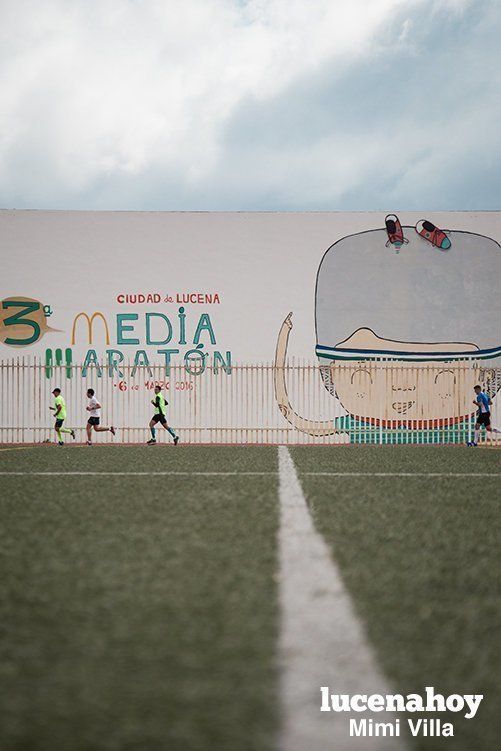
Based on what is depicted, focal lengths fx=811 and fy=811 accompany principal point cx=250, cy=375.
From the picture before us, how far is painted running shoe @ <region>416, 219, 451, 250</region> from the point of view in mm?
24547

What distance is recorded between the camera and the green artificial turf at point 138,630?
180cm

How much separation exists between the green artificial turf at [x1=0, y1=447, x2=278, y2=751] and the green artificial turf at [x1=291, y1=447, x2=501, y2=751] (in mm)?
369

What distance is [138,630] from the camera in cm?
258

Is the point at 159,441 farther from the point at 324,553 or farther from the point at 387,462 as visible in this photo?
the point at 324,553

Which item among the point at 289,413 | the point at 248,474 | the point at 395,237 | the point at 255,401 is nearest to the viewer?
the point at 248,474

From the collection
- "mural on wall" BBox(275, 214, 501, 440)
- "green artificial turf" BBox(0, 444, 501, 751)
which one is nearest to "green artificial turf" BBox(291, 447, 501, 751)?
"green artificial turf" BBox(0, 444, 501, 751)

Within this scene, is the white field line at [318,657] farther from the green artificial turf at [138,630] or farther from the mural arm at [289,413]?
the mural arm at [289,413]

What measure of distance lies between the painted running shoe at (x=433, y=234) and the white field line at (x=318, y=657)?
21.8m

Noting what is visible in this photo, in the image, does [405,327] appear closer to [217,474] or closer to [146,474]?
[217,474]

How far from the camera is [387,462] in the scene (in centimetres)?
1160

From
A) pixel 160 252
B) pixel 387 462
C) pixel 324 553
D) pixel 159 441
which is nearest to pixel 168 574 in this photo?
pixel 324 553

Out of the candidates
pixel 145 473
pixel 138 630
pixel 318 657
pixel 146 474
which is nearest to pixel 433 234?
pixel 145 473

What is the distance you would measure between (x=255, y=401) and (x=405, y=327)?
5.13 metres

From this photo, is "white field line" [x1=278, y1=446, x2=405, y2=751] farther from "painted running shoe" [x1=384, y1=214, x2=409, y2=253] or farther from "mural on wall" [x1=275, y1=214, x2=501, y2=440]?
"painted running shoe" [x1=384, y1=214, x2=409, y2=253]
